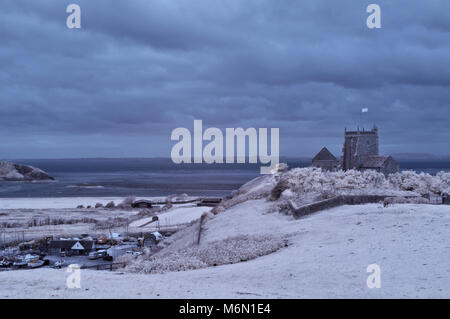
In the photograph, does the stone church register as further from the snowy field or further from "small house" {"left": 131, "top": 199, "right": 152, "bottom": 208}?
"small house" {"left": 131, "top": 199, "right": 152, "bottom": 208}

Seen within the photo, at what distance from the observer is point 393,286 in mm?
6809

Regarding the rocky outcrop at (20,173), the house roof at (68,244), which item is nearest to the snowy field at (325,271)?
the house roof at (68,244)

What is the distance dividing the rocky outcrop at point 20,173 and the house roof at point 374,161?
7923 centimetres

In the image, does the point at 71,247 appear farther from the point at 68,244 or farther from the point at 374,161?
the point at 374,161

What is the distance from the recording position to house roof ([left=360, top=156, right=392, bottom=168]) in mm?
27031

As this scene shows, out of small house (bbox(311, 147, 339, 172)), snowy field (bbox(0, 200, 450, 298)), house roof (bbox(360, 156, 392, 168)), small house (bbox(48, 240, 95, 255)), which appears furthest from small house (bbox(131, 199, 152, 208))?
snowy field (bbox(0, 200, 450, 298))

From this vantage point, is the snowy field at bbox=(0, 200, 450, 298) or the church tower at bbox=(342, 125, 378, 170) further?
the church tower at bbox=(342, 125, 378, 170)

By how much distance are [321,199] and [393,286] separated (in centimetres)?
797

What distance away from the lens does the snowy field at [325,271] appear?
695 centimetres

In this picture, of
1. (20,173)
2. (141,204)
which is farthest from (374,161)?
(20,173)

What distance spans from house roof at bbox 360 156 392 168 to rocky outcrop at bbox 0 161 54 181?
7923cm

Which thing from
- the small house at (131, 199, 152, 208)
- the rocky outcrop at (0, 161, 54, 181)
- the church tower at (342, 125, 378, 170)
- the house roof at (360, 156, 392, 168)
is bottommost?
the small house at (131, 199, 152, 208)

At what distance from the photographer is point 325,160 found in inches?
1280

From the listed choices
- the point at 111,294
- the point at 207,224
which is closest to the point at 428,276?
the point at 111,294
